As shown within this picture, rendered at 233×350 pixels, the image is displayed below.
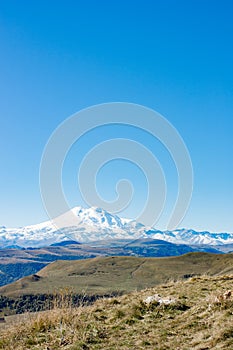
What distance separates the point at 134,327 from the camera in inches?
391

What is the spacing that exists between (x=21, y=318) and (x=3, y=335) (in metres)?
1.28

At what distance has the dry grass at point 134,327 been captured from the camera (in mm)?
8230

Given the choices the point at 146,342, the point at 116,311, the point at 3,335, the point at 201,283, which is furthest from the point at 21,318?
the point at 201,283

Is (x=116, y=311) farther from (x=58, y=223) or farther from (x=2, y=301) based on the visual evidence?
(x=2, y=301)

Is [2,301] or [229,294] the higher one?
[229,294]

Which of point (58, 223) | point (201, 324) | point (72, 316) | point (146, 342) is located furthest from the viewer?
point (58, 223)

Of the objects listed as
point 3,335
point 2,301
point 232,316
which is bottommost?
point 2,301

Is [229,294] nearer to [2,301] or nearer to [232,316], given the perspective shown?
[232,316]

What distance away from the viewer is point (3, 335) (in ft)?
34.6

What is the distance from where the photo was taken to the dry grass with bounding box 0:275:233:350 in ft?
27.0

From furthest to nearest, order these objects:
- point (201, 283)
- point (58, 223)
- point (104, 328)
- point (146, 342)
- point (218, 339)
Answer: point (58, 223) → point (201, 283) → point (104, 328) → point (146, 342) → point (218, 339)

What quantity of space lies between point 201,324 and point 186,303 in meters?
2.58

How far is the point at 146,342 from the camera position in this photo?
8445mm

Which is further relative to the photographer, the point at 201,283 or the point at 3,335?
the point at 201,283
